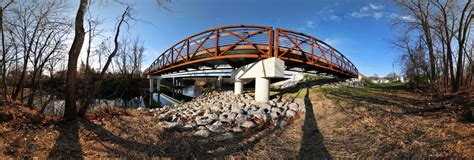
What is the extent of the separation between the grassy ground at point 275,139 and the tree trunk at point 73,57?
0.48 metres

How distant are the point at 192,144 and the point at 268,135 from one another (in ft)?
5.85

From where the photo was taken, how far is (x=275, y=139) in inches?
172

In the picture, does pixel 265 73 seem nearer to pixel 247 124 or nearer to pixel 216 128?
pixel 247 124

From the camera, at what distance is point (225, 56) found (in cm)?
894

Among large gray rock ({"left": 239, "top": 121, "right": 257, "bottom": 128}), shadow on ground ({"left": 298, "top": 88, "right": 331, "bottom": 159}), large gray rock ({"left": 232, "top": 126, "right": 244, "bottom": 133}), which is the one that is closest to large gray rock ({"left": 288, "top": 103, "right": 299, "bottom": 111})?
shadow on ground ({"left": 298, "top": 88, "right": 331, "bottom": 159})

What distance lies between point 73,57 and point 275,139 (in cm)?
519

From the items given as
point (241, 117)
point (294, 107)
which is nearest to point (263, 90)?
point (294, 107)

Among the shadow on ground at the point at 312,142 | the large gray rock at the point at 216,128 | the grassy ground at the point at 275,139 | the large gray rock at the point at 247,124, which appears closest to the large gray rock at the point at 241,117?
the large gray rock at the point at 247,124

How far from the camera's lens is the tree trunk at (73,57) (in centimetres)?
464

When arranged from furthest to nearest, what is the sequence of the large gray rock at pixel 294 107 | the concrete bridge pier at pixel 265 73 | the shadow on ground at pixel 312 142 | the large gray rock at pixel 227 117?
the concrete bridge pier at pixel 265 73 → the large gray rock at pixel 294 107 → the large gray rock at pixel 227 117 → the shadow on ground at pixel 312 142

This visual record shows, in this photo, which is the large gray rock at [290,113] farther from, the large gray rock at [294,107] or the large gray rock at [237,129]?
the large gray rock at [237,129]

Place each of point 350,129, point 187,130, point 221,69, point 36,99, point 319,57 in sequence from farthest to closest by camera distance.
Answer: point 221,69 → point 319,57 → point 36,99 → point 187,130 → point 350,129

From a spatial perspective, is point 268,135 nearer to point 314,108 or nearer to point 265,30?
point 314,108

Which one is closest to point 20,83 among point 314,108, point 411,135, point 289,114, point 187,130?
point 187,130
